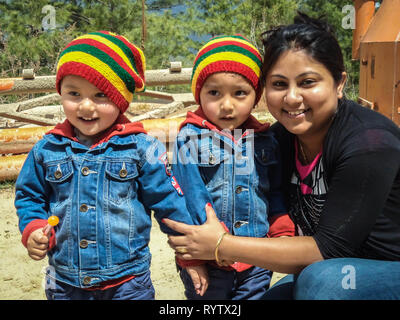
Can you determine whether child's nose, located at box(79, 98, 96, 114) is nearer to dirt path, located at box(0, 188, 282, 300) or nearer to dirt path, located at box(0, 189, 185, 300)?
dirt path, located at box(0, 188, 282, 300)

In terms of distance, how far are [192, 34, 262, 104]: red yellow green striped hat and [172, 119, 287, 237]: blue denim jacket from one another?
279 mm

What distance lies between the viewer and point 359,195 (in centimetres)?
201

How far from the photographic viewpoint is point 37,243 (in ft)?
7.00

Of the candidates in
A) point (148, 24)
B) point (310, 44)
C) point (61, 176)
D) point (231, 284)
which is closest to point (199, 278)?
point (231, 284)

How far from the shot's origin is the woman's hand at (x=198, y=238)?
2.13 meters

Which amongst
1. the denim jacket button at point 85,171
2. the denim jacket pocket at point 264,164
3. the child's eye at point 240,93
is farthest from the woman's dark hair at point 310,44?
the denim jacket button at point 85,171

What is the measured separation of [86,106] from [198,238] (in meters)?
0.81

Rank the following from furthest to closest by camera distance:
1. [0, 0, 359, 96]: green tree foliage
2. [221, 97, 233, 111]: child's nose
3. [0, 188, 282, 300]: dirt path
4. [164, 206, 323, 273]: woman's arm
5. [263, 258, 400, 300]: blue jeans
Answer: [0, 0, 359, 96]: green tree foliage < [0, 188, 282, 300]: dirt path < [221, 97, 233, 111]: child's nose < [164, 206, 323, 273]: woman's arm < [263, 258, 400, 300]: blue jeans

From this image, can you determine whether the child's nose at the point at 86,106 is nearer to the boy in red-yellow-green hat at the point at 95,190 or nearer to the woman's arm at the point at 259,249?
the boy in red-yellow-green hat at the point at 95,190

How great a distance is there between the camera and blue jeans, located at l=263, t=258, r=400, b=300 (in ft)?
6.51

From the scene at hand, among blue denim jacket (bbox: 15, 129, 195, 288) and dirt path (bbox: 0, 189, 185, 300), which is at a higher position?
blue denim jacket (bbox: 15, 129, 195, 288)

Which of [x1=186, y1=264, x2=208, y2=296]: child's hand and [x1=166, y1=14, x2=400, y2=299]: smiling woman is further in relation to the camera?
[x1=186, y1=264, x2=208, y2=296]: child's hand

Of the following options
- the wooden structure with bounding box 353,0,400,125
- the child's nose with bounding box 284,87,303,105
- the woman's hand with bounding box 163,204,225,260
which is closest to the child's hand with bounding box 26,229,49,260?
the woman's hand with bounding box 163,204,225,260
